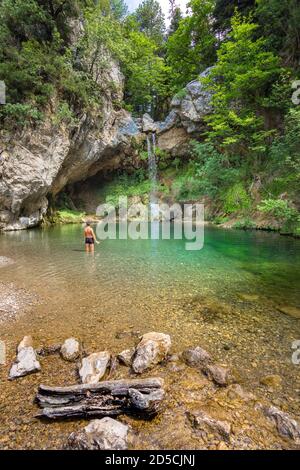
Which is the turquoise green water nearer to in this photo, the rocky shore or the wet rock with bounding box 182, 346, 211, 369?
the wet rock with bounding box 182, 346, 211, 369

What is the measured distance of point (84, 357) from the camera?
327 centimetres

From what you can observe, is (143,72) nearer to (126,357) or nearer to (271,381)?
(126,357)

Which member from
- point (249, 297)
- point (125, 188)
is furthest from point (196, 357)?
point (125, 188)

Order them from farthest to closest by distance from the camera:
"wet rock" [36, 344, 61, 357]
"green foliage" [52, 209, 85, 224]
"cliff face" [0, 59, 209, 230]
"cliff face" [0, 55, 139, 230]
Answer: "green foliage" [52, 209, 85, 224] → "cliff face" [0, 59, 209, 230] → "cliff face" [0, 55, 139, 230] → "wet rock" [36, 344, 61, 357]

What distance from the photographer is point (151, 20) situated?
110 feet

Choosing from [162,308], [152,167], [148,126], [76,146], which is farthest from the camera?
[152,167]

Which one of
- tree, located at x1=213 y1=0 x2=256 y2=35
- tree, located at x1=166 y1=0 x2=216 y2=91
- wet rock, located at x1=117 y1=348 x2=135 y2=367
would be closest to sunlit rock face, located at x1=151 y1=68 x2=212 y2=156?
tree, located at x1=166 y1=0 x2=216 y2=91

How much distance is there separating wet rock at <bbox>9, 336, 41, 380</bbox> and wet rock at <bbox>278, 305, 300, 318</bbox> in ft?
14.4

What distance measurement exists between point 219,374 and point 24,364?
2492mm

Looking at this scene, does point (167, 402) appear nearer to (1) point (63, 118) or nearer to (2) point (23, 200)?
(2) point (23, 200)

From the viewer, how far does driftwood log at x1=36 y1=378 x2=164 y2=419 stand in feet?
7.64

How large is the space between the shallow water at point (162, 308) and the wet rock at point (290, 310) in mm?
104

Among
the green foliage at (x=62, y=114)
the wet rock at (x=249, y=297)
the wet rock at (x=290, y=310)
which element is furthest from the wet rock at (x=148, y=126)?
the wet rock at (x=290, y=310)

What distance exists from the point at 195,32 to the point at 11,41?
21.4 m
